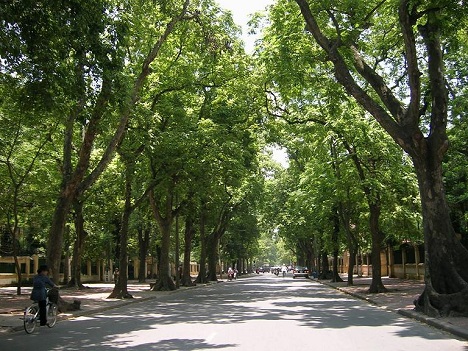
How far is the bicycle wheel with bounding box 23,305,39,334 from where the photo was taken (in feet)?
39.3

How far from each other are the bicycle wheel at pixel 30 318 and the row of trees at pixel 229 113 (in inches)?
192

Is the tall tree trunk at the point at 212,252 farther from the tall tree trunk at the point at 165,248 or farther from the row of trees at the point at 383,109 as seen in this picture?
the row of trees at the point at 383,109

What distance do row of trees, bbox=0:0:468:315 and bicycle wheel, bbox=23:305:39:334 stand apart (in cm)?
487

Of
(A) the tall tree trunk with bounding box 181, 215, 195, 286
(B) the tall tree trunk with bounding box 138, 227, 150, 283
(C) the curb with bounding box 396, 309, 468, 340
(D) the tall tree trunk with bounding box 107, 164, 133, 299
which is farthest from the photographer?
(B) the tall tree trunk with bounding box 138, 227, 150, 283

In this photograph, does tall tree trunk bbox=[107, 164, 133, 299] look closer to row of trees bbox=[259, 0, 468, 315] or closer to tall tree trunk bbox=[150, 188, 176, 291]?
tall tree trunk bbox=[150, 188, 176, 291]

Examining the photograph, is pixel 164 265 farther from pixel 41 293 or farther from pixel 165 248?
pixel 41 293

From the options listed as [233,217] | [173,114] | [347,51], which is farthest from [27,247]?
[347,51]

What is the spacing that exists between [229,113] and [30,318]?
18.4m

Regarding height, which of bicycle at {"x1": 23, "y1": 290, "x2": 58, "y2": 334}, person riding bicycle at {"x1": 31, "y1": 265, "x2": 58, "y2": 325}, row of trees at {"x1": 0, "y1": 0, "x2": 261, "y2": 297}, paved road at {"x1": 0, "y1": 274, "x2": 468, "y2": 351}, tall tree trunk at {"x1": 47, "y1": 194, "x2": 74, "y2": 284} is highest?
row of trees at {"x1": 0, "y1": 0, "x2": 261, "y2": 297}

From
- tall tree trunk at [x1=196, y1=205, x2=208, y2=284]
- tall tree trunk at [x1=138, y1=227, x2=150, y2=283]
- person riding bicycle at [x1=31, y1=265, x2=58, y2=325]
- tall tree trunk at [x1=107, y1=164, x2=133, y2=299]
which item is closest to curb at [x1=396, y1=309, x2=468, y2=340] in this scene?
person riding bicycle at [x1=31, y1=265, x2=58, y2=325]

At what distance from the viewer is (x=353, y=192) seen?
28.5m

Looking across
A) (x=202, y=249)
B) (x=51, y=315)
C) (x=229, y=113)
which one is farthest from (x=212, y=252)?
(x=51, y=315)

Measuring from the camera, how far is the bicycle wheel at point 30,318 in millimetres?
11992

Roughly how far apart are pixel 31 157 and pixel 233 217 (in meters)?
30.2
